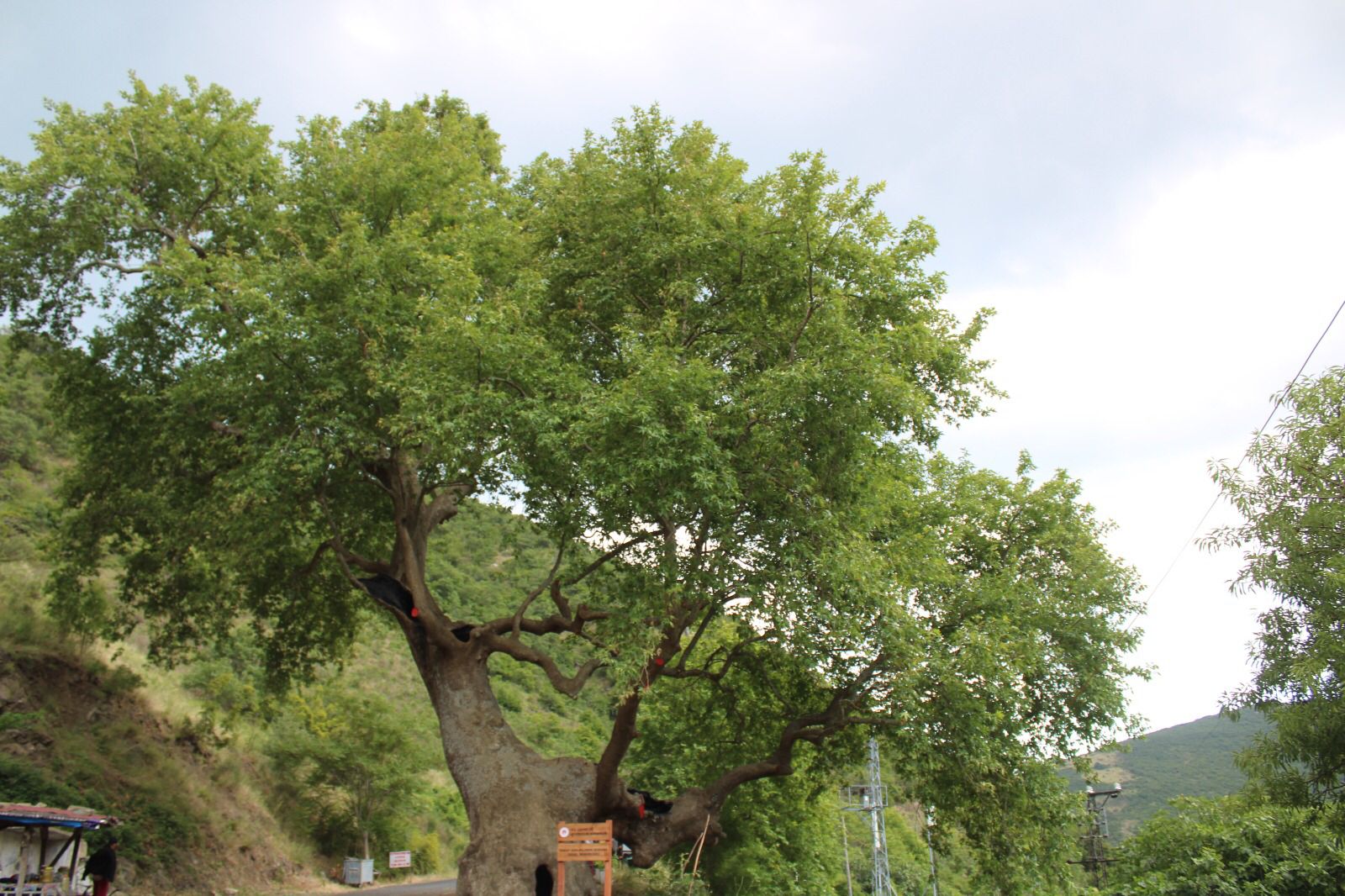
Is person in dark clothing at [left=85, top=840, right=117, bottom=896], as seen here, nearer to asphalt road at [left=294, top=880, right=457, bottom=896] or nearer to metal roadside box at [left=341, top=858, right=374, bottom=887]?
asphalt road at [left=294, top=880, right=457, bottom=896]

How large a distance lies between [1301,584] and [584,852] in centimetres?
1180

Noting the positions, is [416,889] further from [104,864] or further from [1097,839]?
[1097,839]

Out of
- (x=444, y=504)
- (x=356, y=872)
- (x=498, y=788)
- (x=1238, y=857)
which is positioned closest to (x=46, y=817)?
(x=498, y=788)

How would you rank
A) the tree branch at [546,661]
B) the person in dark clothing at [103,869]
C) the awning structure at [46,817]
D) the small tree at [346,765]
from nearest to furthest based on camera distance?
the awning structure at [46,817] < the person in dark clothing at [103,869] < the tree branch at [546,661] < the small tree at [346,765]

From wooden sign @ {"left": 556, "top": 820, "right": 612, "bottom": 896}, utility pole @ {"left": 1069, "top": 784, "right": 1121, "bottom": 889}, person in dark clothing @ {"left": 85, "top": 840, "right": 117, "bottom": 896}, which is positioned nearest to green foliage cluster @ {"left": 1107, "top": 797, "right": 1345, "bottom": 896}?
wooden sign @ {"left": 556, "top": 820, "right": 612, "bottom": 896}

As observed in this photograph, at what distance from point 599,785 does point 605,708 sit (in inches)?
1311

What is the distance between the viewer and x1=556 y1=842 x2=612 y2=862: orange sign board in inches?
402

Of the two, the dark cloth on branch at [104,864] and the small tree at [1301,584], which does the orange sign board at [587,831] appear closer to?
the dark cloth on branch at [104,864]

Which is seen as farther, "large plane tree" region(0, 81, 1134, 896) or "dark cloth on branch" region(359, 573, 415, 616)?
"dark cloth on branch" region(359, 573, 415, 616)

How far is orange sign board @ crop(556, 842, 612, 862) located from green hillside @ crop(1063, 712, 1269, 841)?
5329cm

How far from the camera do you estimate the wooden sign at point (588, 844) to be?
10.2 metres

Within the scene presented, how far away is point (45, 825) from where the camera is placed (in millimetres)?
10984

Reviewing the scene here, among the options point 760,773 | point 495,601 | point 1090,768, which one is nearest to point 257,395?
point 760,773

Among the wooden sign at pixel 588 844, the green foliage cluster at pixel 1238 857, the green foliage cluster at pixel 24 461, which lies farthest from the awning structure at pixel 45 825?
the green foliage cluster at pixel 1238 857
